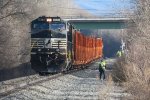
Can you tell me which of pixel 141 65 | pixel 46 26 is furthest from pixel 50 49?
pixel 141 65

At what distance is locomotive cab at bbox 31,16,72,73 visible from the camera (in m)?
27.5

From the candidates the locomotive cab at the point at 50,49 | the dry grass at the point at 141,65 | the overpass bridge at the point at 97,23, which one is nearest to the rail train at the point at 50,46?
the locomotive cab at the point at 50,49

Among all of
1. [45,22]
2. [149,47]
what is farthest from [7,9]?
[149,47]

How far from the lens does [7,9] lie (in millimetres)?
44750

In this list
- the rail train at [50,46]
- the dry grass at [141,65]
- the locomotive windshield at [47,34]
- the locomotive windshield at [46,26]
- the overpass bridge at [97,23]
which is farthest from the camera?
the overpass bridge at [97,23]

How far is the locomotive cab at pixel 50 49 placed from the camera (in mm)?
27547

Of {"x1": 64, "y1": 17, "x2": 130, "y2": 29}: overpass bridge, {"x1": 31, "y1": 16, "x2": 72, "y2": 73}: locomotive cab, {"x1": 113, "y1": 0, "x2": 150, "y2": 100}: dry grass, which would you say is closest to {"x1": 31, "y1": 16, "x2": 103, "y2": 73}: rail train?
{"x1": 31, "y1": 16, "x2": 72, "y2": 73}: locomotive cab

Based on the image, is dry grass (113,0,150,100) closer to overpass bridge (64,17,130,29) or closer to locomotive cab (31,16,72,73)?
locomotive cab (31,16,72,73)

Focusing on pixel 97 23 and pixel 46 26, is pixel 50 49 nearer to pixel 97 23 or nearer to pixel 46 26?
pixel 46 26

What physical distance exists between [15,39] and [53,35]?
2494cm

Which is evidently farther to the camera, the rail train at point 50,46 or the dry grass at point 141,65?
the rail train at point 50,46

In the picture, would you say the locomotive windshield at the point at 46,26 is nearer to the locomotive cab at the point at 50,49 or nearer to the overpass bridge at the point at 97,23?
the locomotive cab at the point at 50,49

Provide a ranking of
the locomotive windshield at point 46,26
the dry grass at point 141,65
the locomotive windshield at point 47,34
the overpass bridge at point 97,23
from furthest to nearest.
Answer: the overpass bridge at point 97,23, the locomotive windshield at point 46,26, the locomotive windshield at point 47,34, the dry grass at point 141,65

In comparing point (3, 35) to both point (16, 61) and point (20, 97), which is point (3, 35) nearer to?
point (16, 61)
